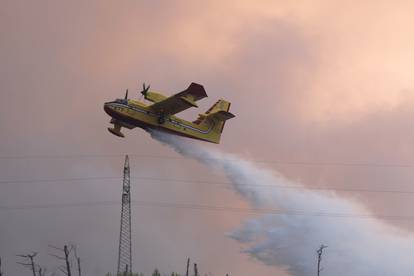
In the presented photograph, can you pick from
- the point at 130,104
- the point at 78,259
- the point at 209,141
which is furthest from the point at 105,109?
the point at 78,259

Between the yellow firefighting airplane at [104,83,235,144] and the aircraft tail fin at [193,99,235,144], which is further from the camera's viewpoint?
the aircraft tail fin at [193,99,235,144]

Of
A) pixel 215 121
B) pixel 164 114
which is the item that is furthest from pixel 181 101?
pixel 215 121

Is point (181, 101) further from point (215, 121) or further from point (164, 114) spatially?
point (215, 121)

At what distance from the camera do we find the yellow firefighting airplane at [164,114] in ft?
350

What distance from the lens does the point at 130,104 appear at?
10806 centimetres

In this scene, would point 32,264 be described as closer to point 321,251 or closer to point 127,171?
point 127,171

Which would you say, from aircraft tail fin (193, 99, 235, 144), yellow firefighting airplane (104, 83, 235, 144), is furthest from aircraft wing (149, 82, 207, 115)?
aircraft tail fin (193, 99, 235, 144)

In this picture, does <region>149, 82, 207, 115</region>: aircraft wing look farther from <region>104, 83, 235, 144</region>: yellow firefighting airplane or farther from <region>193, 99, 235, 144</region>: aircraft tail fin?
<region>193, 99, 235, 144</region>: aircraft tail fin

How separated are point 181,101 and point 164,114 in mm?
2746

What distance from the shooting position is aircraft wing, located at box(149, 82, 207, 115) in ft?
347

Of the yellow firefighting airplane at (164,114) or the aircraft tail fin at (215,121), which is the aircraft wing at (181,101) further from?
the aircraft tail fin at (215,121)

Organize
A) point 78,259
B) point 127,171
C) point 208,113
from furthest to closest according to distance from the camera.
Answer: point 78,259 → point 208,113 → point 127,171

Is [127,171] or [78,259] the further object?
[78,259]

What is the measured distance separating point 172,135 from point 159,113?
11.6 feet
